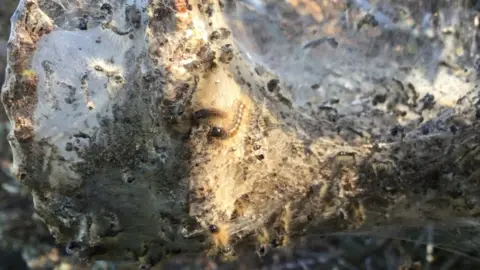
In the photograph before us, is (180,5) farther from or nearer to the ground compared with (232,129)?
farther from the ground

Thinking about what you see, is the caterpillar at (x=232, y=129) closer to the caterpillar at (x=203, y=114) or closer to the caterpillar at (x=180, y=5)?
the caterpillar at (x=203, y=114)

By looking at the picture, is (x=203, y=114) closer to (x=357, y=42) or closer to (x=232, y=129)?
(x=232, y=129)

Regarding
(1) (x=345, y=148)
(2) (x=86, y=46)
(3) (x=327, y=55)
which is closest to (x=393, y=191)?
(1) (x=345, y=148)

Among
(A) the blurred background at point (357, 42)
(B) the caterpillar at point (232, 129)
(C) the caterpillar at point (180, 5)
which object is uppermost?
(A) the blurred background at point (357, 42)

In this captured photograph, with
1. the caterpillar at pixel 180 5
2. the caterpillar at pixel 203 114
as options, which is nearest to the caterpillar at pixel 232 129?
the caterpillar at pixel 203 114

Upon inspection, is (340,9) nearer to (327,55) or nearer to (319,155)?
(327,55)

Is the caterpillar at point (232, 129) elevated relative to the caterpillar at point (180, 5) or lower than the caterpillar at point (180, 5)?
lower

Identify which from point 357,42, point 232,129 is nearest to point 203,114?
point 232,129

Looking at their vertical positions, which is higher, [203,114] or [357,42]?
[357,42]

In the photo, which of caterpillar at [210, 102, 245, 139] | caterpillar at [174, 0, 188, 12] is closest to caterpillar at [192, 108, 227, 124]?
caterpillar at [210, 102, 245, 139]

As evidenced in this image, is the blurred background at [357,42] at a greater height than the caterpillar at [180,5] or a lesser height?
greater

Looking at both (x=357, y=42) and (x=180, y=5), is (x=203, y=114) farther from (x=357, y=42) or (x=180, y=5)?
(x=357, y=42)

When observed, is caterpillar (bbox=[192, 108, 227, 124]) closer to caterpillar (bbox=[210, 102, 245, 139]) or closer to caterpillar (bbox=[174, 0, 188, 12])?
caterpillar (bbox=[210, 102, 245, 139])
